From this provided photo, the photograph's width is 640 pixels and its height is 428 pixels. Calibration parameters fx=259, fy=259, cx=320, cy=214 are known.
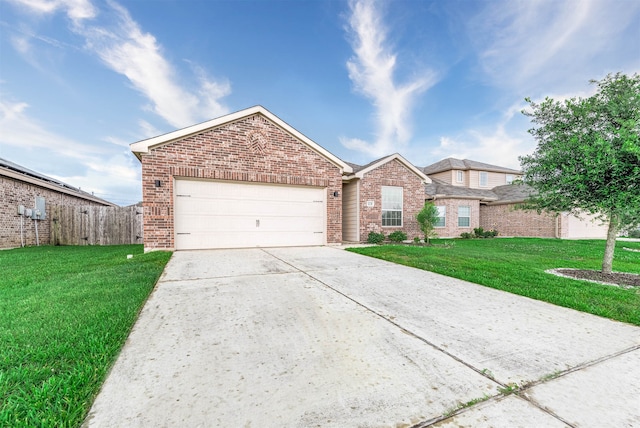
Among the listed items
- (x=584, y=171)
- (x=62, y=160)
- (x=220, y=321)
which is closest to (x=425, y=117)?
(x=584, y=171)

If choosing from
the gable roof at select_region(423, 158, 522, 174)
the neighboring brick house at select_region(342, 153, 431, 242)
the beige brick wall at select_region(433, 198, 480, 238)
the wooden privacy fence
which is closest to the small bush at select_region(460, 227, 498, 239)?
the beige brick wall at select_region(433, 198, 480, 238)

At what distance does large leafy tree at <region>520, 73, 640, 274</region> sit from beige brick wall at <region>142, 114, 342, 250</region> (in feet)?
19.0

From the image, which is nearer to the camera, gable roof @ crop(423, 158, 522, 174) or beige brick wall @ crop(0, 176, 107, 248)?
beige brick wall @ crop(0, 176, 107, 248)

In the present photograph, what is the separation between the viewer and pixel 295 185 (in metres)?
8.88

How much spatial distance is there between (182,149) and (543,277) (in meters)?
9.10

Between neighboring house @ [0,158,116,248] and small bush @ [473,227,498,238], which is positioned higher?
neighboring house @ [0,158,116,248]

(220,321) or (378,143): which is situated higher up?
(378,143)

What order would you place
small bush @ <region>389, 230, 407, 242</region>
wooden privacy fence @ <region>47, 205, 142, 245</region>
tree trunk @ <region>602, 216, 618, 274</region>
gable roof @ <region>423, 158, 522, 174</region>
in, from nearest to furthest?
tree trunk @ <region>602, 216, 618, 274</region>
small bush @ <region>389, 230, 407, 242</region>
wooden privacy fence @ <region>47, 205, 142, 245</region>
gable roof @ <region>423, 158, 522, 174</region>

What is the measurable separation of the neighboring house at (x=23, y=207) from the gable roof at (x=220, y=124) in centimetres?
671

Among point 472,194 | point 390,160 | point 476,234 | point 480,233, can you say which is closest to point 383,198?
point 390,160

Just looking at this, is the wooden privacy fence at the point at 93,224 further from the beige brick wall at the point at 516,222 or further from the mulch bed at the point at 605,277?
the beige brick wall at the point at 516,222

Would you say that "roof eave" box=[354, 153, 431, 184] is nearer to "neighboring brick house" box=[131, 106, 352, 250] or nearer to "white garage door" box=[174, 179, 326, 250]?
"neighboring brick house" box=[131, 106, 352, 250]

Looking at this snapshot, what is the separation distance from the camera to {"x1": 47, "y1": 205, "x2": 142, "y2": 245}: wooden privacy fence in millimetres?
11219

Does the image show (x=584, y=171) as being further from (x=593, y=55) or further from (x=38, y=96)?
(x=38, y=96)
